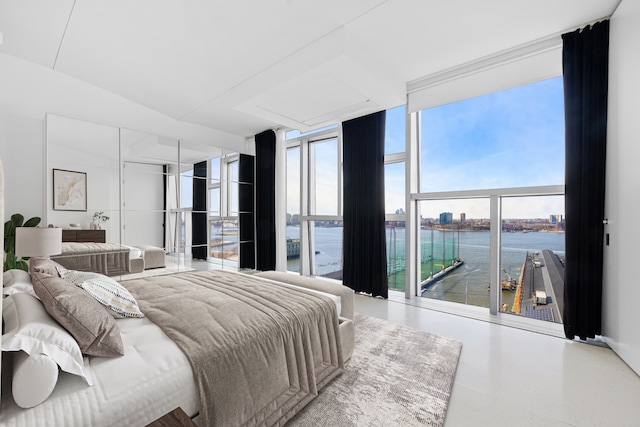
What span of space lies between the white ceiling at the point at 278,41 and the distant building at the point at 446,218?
1662 mm

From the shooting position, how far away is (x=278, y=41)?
9.11ft

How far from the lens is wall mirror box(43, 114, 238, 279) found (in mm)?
3457

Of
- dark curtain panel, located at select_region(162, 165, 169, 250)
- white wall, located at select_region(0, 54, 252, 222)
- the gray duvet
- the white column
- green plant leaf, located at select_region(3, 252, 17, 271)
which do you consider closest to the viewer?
the gray duvet

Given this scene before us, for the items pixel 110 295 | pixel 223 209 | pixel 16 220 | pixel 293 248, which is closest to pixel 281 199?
pixel 293 248

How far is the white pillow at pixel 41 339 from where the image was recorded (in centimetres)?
107

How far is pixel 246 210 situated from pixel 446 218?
145 inches

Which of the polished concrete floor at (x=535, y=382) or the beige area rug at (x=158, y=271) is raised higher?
the beige area rug at (x=158, y=271)

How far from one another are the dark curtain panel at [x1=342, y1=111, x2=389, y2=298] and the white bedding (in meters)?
3.10

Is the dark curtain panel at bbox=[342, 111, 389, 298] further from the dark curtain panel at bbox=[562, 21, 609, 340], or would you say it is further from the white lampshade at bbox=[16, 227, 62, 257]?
the white lampshade at bbox=[16, 227, 62, 257]

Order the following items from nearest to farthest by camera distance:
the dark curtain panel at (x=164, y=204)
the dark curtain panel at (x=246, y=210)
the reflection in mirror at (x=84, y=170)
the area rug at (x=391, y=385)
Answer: the area rug at (x=391, y=385) < the reflection in mirror at (x=84, y=170) < the dark curtain panel at (x=164, y=204) < the dark curtain panel at (x=246, y=210)

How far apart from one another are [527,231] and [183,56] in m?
4.30

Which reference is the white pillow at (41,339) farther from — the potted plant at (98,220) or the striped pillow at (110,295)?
the potted plant at (98,220)

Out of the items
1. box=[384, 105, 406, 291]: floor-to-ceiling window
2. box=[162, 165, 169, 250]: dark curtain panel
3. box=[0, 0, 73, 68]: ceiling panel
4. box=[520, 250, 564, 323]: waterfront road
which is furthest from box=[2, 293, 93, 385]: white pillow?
box=[520, 250, 564, 323]: waterfront road

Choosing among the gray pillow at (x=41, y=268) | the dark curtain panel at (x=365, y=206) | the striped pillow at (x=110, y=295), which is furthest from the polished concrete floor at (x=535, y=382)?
the gray pillow at (x=41, y=268)
